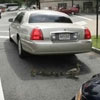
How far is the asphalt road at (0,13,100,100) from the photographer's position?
580 centimetres

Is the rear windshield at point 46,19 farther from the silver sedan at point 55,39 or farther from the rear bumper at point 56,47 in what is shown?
the rear bumper at point 56,47

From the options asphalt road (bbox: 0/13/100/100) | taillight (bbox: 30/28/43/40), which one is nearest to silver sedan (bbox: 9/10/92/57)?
taillight (bbox: 30/28/43/40)

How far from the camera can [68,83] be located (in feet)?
21.6

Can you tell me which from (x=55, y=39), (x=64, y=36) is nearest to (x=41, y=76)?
(x=55, y=39)

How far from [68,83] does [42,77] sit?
0.80m

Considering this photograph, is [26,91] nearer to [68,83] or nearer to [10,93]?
[10,93]

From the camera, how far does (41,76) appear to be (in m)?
7.21

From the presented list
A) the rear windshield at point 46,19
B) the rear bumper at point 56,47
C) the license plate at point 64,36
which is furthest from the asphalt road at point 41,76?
the rear windshield at point 46,19

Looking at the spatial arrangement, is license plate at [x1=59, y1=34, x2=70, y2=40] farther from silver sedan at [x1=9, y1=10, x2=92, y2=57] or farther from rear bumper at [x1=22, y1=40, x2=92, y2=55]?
rear bumper at [x1=22, y1=40, x2=92, y2=55]

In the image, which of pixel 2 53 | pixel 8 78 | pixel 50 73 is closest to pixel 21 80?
pixel 8 78

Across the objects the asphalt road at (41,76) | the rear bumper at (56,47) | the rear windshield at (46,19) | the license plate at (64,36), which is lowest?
the asphalt road at (41,76)

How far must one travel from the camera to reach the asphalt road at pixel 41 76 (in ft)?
19.0

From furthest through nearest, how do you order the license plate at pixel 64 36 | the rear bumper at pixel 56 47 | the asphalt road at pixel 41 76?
the license plate at pixel 64 36 < the rear bumper at pixel 56 47 < the asphalt road at pixel 41 76

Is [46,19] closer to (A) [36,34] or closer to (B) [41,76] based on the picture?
(A) [36,34]
